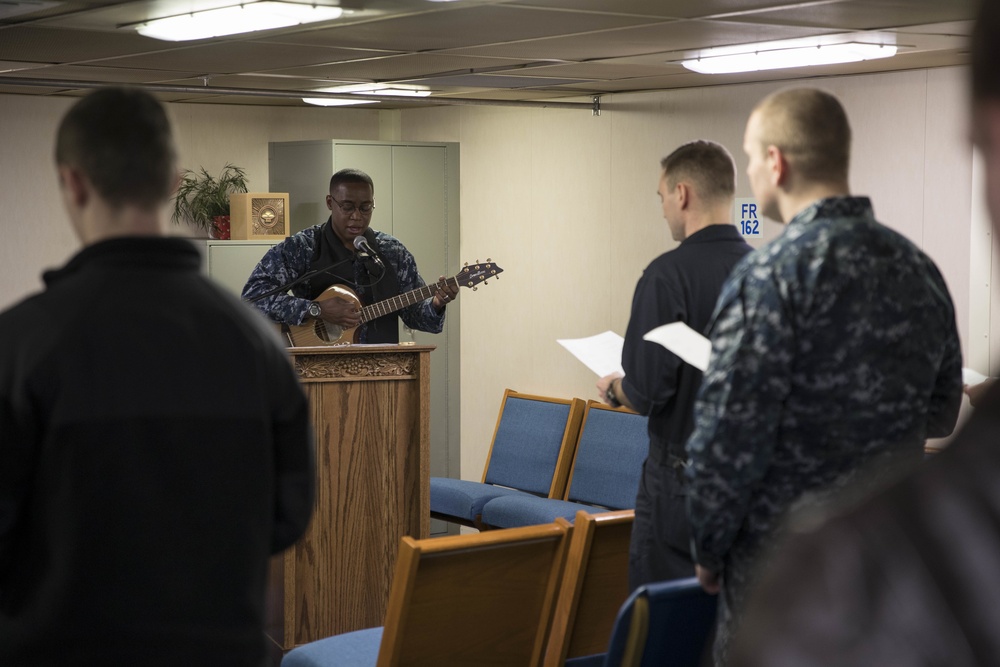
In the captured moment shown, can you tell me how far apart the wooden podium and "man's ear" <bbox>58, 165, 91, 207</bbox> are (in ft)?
7.55

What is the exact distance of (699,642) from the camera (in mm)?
2713

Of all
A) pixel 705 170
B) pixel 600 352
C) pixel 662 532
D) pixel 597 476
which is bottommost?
pixel 597 476

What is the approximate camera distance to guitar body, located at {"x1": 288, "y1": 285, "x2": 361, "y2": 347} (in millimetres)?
5527

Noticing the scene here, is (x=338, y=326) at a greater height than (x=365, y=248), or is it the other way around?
(x=365, y=248)

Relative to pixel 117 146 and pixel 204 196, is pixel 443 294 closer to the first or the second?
pixel 204 196

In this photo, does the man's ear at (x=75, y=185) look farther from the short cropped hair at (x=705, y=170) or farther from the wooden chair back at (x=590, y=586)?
the short cropped hair at (x=705, y=170)

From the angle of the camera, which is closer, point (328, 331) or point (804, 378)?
point (804, 378)

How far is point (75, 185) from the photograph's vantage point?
1.95 m

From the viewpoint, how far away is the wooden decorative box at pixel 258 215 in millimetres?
7906

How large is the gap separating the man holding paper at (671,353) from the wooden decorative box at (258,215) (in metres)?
4.85

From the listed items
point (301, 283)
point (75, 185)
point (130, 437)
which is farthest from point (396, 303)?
point (130, 437)

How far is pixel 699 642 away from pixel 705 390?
63 cm

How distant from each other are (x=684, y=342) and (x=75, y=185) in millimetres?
1548

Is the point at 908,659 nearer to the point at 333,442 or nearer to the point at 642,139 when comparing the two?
the point at 333,442
